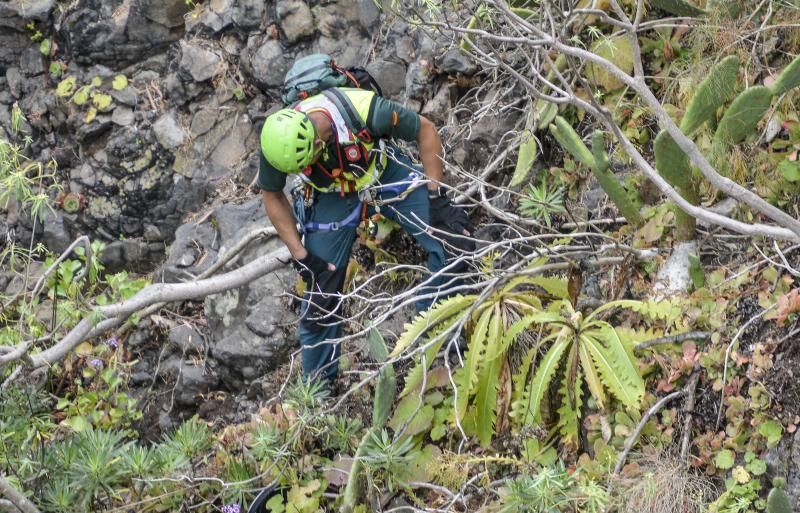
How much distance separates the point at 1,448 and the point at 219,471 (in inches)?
51.2

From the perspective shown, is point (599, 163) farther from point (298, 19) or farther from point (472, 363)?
point (298, 19)

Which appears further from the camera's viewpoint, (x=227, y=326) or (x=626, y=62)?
(x=227, y=326)

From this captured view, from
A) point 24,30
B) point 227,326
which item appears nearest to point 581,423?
point 227,326

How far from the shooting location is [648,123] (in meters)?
6.18

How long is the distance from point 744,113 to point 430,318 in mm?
2015

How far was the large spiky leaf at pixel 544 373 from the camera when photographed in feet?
16.0

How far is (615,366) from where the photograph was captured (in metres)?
4.72

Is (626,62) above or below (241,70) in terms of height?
above

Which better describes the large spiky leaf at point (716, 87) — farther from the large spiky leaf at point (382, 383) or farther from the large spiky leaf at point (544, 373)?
the large spiky leaf at point (382, 383)

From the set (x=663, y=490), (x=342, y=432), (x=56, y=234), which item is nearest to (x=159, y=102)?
(x=56, y=234)

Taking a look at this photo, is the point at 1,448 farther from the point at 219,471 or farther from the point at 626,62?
the point at 626,62

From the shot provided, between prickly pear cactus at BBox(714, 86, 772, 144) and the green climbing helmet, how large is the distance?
2259 mm

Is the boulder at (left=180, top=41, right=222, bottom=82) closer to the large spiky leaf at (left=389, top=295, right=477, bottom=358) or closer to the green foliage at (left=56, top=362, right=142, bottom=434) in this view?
the green foliage at (left=56, top=362, right=142, bottom=434)

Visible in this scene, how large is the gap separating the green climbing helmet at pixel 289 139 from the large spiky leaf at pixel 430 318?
113 cm
